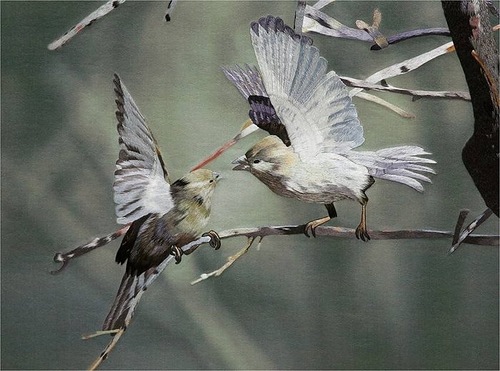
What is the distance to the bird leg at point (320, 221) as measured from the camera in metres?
1.98

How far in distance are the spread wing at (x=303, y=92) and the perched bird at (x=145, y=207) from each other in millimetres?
266

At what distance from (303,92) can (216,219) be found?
0.42 meters

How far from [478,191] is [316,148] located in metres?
0.45

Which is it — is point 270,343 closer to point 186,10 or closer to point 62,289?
point 62,289

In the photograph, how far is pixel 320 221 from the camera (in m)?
1.98

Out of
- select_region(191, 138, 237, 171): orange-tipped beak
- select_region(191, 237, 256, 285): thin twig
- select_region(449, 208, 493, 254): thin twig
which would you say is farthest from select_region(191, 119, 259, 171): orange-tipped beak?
select_region(449, 208, 493, 254): thin twig

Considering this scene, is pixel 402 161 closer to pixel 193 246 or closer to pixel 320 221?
pixel 320 221

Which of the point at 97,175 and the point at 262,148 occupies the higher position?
the point at 97,175

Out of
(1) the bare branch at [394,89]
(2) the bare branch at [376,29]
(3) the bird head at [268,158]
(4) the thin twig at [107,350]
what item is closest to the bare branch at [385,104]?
(1) the bare branch at [394,89]

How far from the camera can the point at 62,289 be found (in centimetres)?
204

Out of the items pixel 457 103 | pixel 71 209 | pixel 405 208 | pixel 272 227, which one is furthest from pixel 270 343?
pixel 457 103

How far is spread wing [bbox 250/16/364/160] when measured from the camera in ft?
6.47

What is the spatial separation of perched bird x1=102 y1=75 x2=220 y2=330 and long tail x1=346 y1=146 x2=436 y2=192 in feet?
1.37

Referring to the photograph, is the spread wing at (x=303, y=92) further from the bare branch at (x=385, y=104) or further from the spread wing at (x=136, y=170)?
the spread wing at (x=136, y=170)
